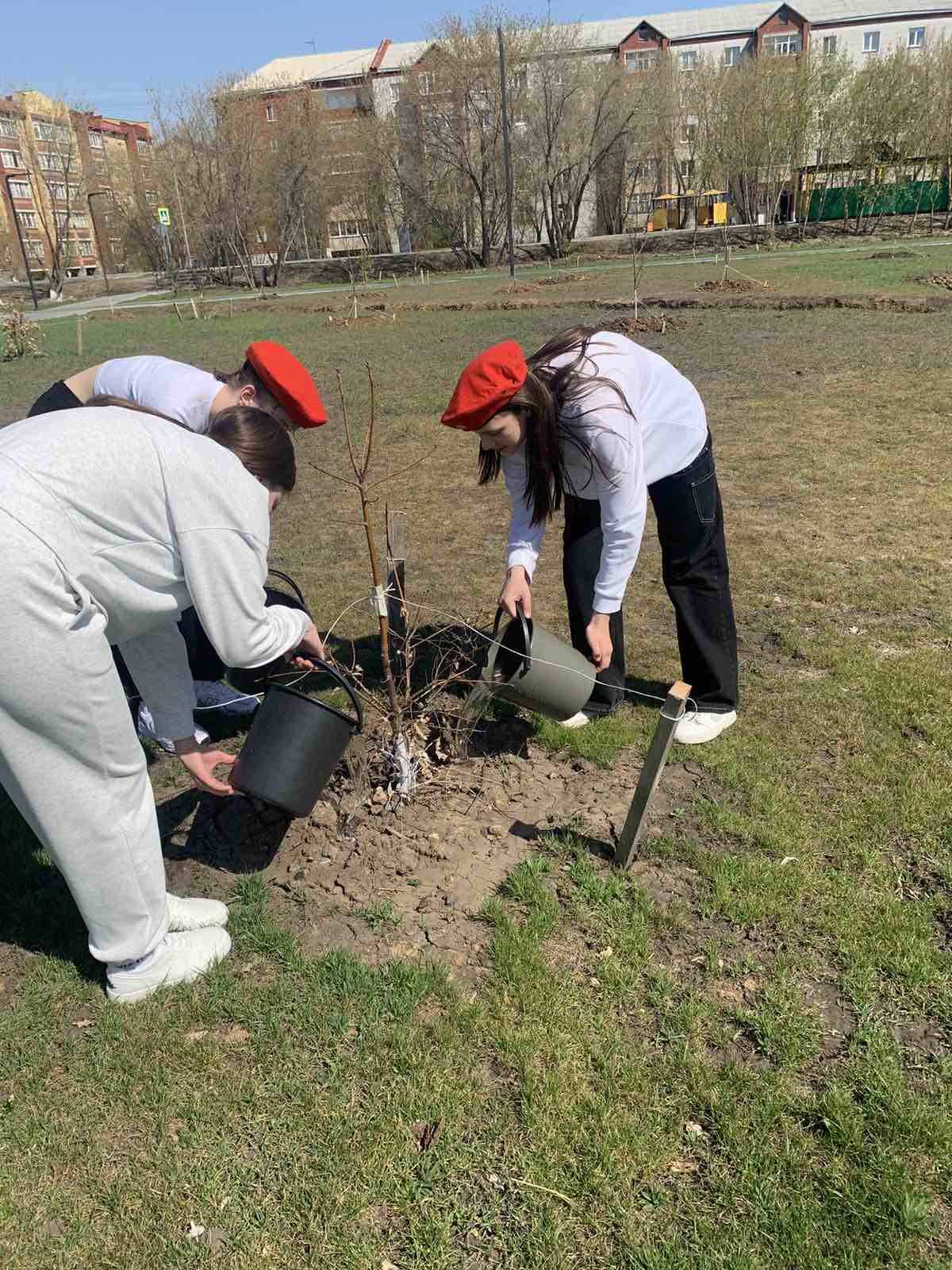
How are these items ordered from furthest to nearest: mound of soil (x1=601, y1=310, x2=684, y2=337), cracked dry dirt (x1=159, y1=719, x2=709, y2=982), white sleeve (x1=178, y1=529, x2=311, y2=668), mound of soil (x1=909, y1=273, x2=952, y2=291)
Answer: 1. mound of soil (x1=909, y1=273, x2=952, y2=291)
2. mound of soil (x1=601, y1=310, x2=684, y2=337)
3. cracked dry dirt (x1=159, y1=719, x2=709, y2=982)
4. white sleeve (x1=178, y1=529, x2=311, y2=668)

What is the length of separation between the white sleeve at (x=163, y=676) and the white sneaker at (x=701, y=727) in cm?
181

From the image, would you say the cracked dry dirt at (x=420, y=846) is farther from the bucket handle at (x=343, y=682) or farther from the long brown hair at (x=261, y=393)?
the long brown hair at (x=261, y=393)

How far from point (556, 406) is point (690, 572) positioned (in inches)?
35.7

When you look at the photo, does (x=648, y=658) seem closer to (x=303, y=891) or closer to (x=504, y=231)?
(x=303, y=891)

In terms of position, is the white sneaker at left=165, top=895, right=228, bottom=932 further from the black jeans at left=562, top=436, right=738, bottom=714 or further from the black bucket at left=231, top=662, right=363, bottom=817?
the black jeans at left=562, top=436, right=738, bottom=714

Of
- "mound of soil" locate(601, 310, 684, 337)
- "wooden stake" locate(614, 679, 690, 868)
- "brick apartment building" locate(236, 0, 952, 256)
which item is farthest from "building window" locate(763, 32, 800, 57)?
"wooden stake" locate(614, 679, 690, 868)

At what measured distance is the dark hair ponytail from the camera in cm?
217

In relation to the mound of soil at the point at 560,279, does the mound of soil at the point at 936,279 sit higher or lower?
lower

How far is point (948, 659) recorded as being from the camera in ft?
12.4

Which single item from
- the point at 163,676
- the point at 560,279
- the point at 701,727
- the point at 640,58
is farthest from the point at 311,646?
the point at 640,58

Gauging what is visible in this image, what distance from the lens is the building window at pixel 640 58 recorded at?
47.1 meters

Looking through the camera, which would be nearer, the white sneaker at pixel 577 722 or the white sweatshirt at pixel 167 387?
the white sweatshirt at pixel 167 387

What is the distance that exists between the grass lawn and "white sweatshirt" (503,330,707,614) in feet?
2.68

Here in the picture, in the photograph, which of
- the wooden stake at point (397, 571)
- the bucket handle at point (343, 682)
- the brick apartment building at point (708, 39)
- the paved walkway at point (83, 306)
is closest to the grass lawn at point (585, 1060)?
the bucket handle at point (343, 682)
